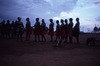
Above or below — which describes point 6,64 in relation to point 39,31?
below

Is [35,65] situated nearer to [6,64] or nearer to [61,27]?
[6,64]

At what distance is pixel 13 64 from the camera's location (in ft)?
21.3

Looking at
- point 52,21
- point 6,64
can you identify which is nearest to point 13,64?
point 6,64

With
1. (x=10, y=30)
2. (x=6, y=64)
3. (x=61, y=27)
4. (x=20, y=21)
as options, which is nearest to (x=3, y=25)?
(x=10, y=30)

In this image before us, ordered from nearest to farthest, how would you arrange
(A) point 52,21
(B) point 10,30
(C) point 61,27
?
(C) point 61,27
(A) point 52,21
(B) point 10,30

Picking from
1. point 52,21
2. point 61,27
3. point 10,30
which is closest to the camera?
point 61,27

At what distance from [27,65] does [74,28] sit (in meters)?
10.7

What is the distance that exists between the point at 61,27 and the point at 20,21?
4.84 m

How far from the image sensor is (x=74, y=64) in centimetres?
647

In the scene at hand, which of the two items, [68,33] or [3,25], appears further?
[3,25]

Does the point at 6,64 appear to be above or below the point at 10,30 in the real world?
below

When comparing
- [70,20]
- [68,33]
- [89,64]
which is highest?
[70,20]

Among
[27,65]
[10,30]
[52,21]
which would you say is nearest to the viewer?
[27,65]

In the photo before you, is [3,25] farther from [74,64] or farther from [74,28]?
[74,64]
